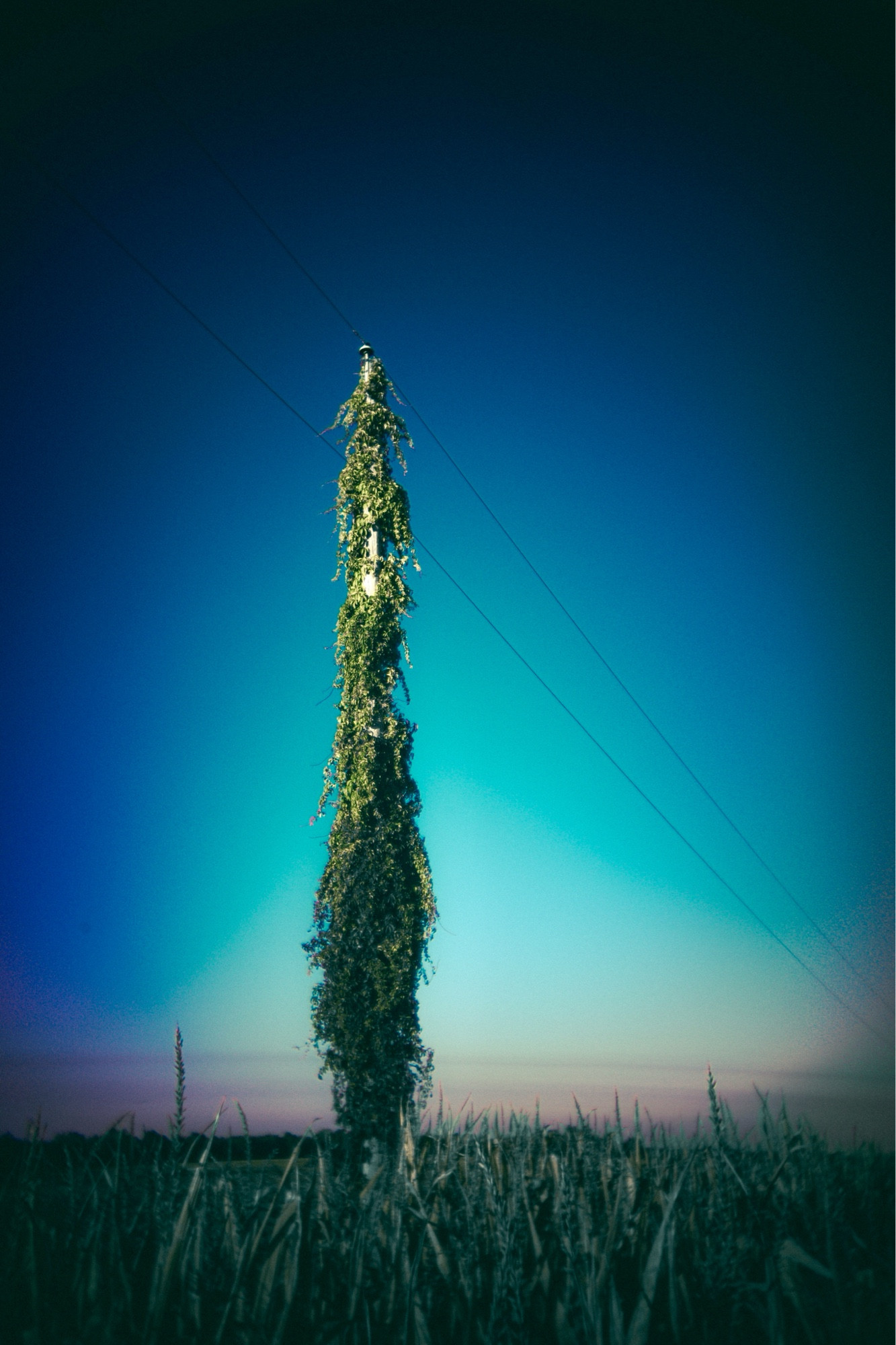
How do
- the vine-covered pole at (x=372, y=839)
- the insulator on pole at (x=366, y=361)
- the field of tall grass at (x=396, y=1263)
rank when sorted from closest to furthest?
the field of tall grass at (x=396, y=1263)
the vine-covered pole at (x=372, y=839)
the insulator on pole at (x=366, y=361)

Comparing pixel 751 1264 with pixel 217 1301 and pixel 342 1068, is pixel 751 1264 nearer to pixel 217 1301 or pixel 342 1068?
pixel 217 1301

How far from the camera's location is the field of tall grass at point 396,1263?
82.7 inches

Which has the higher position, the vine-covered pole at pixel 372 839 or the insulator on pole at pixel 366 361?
the insulator on pole at pixel 366 361

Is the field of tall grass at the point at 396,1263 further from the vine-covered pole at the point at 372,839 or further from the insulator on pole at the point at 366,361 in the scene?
the insulator on pole at the point at 366,361

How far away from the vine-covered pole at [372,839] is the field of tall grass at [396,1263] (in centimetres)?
532

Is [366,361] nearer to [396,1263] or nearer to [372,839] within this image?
[372,839]

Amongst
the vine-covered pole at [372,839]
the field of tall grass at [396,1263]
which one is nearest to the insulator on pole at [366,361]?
the vine-covered pole at [372,839]

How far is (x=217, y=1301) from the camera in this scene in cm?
228

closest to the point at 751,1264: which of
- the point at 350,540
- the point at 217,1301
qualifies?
the point at 217,1301

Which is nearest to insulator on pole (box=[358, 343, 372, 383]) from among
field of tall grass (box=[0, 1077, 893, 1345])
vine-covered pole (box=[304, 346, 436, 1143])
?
vine-covered pole (box=[304, 346, 436, 1143])

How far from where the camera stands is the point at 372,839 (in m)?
9.19

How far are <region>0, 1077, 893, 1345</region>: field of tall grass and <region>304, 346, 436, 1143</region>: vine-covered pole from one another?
532 cm

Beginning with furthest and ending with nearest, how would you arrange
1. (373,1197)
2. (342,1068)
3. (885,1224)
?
(342,1068) < (885,1224) < (373,1197)

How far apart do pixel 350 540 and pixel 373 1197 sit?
8842mm
